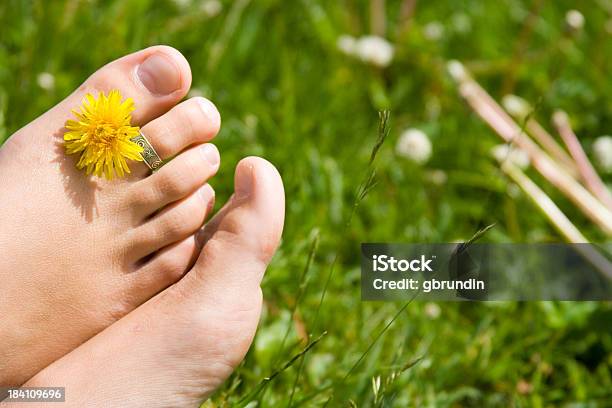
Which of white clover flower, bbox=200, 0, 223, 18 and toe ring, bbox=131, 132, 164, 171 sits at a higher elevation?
white clover flower, bbox=200, 0, 223, 18

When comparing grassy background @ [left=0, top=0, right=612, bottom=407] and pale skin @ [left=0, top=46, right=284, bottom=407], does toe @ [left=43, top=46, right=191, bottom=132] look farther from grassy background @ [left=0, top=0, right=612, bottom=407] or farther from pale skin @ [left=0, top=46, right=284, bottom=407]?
grassy background @ [left=0, top=0, right=612, bottom=407]

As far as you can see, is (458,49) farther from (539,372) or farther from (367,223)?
(539,372)

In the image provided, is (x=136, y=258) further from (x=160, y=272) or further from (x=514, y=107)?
(x=514, y=107)

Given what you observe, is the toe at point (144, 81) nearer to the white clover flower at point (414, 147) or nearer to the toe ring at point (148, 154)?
the toe ring at point (148, 154)

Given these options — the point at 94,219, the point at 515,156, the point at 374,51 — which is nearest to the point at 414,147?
the point at 515,156

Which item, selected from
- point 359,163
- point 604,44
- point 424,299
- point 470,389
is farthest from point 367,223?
point 604,44

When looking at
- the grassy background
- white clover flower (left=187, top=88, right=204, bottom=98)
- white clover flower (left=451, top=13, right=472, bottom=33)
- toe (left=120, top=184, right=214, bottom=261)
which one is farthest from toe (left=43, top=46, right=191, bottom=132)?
white clover flower (left=451, top=13, right=472, bottom=33)
